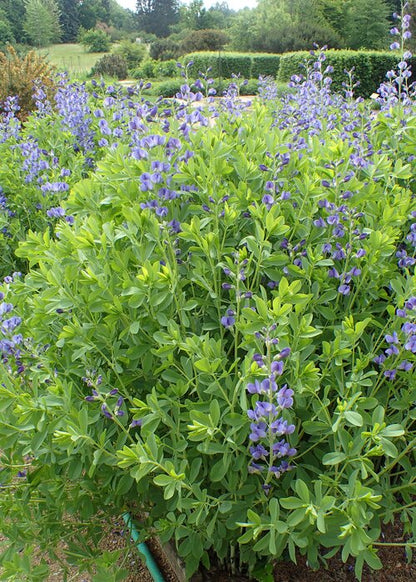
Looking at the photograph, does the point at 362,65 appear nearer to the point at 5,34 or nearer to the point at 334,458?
the point at 334,458

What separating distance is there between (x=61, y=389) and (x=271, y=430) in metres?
0.78

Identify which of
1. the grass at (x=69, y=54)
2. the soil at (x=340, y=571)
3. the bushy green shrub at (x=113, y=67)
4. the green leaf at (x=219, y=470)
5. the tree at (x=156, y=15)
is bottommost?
the grass at (x=69, y=54)

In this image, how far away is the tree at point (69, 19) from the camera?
68.8m

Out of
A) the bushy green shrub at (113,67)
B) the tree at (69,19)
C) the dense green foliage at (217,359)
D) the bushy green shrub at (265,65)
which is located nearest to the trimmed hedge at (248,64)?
the bushy green shrub at (265,65)

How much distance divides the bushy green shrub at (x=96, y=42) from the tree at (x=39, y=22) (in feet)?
17.1

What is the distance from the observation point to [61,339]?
1961mm

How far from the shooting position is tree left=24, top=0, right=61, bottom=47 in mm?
57531

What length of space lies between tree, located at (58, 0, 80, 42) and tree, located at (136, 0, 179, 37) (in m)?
8.89

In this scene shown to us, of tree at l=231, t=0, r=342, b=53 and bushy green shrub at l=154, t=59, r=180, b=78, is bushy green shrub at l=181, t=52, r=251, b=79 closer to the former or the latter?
bushy green shrub at l=154, t=59, r=180, b=78

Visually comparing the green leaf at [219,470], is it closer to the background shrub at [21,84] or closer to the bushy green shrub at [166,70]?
the background shrub at [21,84]

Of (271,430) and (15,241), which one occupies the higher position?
(271,430)

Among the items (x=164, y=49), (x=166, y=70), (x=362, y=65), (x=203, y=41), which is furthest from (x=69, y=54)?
(x=362, y=65)

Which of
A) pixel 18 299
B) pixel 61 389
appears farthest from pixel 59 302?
pixel 18 299

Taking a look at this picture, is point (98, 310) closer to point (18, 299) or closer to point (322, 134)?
point (18, 299)
